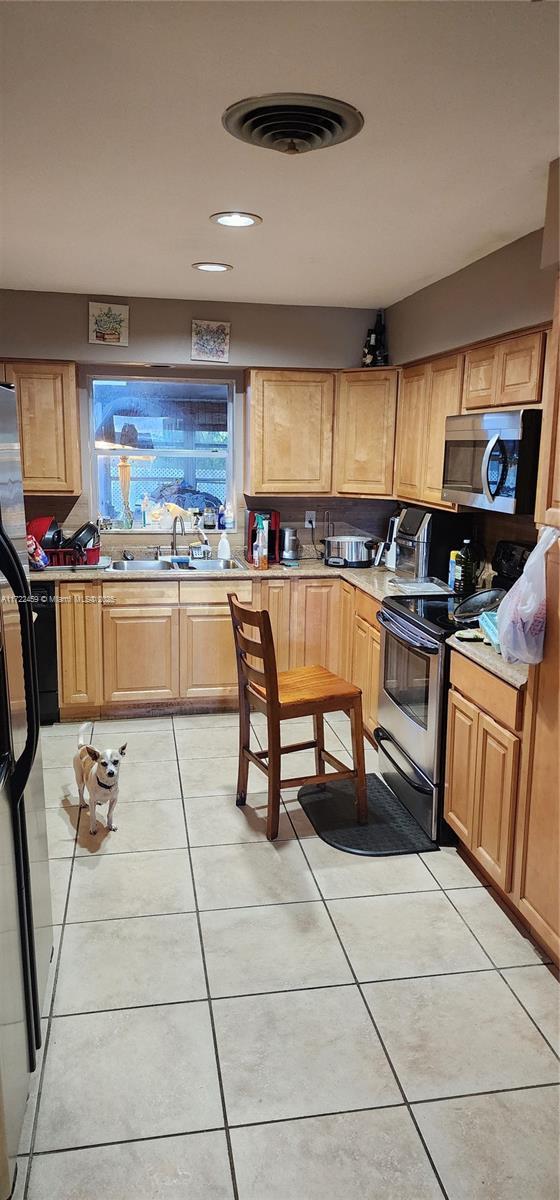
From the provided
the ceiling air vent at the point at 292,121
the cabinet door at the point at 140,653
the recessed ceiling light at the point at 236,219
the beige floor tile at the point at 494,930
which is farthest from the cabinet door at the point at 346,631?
the ceiling air vent at the point at 292,121

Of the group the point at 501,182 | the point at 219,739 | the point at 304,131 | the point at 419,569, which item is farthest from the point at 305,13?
the point at 219,739

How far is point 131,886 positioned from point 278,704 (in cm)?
85

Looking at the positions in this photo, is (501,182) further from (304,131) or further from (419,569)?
(419,569)

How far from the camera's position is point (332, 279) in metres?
3.89

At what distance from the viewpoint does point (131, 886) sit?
113 inches

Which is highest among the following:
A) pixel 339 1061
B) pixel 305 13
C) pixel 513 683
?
pixel 305 13

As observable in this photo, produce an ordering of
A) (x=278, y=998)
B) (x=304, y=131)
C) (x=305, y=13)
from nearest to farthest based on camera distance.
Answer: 1. (x=305, y=13)
2. (x=304, y=131)
3. (x=278, y=998)

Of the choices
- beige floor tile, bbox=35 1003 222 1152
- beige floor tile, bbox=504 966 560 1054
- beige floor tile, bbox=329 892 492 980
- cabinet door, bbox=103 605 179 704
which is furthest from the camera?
cabinet door, bbox=103 605 179 704

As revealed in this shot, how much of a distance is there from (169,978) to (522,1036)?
1.01 m

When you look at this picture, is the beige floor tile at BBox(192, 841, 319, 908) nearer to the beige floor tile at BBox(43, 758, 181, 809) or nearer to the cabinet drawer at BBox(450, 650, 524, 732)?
the beige floor tile at BBox(43, 758, 181, 809)

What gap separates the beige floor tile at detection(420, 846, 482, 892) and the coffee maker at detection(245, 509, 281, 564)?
7.38 feet

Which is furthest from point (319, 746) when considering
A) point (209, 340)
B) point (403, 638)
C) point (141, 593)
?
point (209, 340)

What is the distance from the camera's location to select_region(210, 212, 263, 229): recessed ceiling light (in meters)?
2.80

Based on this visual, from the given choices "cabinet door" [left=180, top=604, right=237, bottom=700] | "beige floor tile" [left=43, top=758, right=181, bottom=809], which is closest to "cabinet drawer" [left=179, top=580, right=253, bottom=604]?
"cabinet door" [left=180, top=604, right=237, bottom=700]
